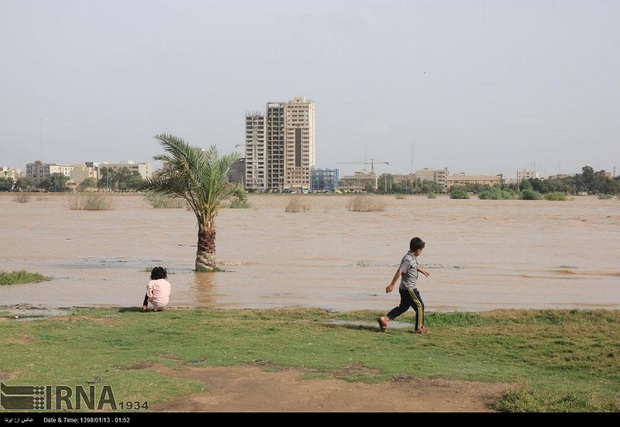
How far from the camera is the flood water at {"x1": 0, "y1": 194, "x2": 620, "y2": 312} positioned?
16359 mm

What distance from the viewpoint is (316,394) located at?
7594mm

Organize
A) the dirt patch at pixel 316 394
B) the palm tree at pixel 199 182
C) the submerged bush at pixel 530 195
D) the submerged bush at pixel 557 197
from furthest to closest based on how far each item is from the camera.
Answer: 1. the submerged bush at pixel 530 195
2. the submerged bush at pixel 557 197
3. the palm tree at pixel 199 182
4. the dirt patch at pixel 316 394

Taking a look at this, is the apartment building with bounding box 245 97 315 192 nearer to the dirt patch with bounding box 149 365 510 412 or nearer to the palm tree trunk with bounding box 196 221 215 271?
the palm tree trunk with bounding box 196 221 215 271

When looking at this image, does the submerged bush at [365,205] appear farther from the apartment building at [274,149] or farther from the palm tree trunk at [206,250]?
the apartment building at [274,149]

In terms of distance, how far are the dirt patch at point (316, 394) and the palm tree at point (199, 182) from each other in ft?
41.8

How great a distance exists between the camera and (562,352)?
9.69m

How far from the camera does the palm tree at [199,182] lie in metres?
21.0

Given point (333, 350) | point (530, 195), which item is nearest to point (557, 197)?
point (530, 195)

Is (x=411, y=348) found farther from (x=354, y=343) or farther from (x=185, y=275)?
(x=185, y=275)

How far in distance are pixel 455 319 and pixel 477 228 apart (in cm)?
3206

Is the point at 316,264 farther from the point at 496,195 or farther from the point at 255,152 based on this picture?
the point at 255,152

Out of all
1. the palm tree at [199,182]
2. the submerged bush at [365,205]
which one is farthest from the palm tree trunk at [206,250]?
the submerged bush at [365,205]

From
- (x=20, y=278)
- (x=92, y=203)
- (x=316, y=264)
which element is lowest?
(x=316, y=264)

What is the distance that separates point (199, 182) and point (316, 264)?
4966mm
